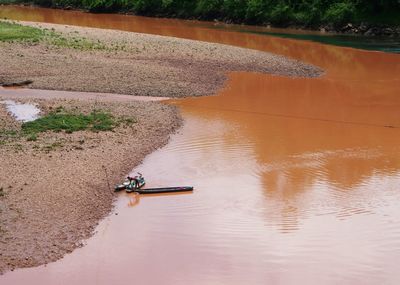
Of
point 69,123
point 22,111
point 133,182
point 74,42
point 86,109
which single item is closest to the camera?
point 133,182

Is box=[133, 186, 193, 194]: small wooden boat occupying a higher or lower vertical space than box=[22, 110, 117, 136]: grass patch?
lower

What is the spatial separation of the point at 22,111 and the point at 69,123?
289cm

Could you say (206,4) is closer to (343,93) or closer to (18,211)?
(343,93)

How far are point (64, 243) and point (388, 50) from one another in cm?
3128

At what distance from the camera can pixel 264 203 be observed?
51.4 ft

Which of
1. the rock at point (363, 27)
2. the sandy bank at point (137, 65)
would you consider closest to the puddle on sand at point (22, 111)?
the sandy bank at point (137, 65)

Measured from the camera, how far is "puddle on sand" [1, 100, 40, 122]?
69.3ft

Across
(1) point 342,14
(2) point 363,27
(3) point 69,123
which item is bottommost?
(3) point 69,123

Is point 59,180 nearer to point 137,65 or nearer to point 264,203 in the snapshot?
point 264,203

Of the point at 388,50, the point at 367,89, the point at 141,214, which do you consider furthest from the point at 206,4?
the point at 141,214

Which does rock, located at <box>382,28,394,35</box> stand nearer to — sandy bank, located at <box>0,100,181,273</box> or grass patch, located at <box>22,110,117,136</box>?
sandy bank, located at <box>0,100,181,273</box>

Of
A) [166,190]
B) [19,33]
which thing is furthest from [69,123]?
[19,33]

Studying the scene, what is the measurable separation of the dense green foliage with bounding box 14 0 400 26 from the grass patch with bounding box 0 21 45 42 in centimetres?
2242

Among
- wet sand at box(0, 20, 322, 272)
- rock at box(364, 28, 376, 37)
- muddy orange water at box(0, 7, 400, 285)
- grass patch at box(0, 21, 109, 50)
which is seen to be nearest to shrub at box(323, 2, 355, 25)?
rock at box(364, 28, 376, 37)
